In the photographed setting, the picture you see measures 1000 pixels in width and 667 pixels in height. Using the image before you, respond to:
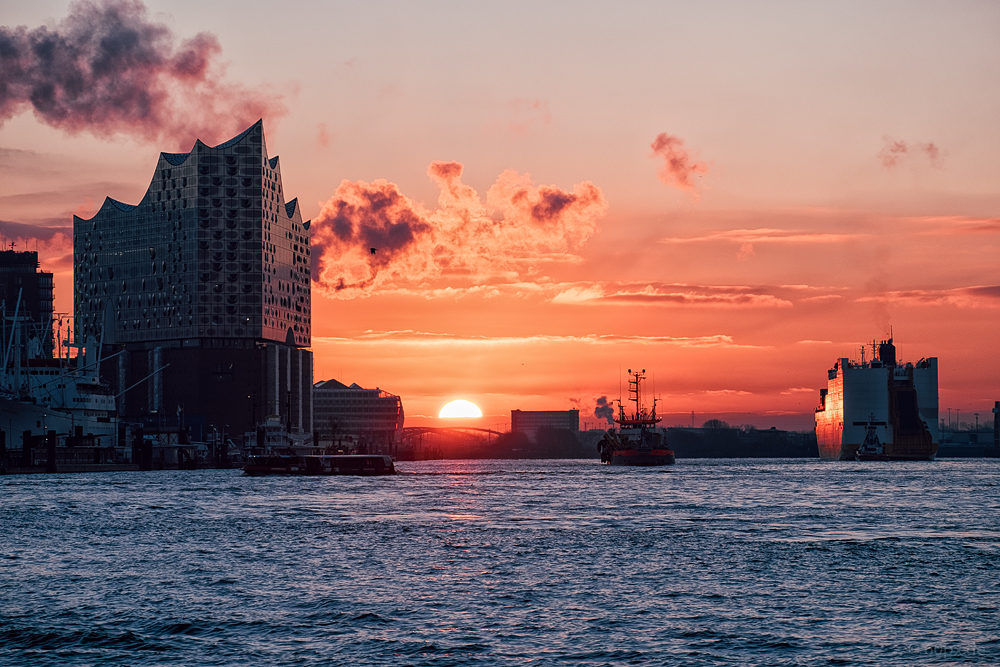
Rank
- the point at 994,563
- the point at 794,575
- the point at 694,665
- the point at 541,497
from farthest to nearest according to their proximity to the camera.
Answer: the point at 541,497
the point at 994,563
the point at 794,575
the point at 694,665

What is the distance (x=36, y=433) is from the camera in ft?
648

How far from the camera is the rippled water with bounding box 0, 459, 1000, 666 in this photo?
35.4m

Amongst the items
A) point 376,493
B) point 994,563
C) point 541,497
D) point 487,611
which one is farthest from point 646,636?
point 376,493

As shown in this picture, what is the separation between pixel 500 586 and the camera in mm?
48438

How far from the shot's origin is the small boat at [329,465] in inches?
7411

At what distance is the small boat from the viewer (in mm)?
188250

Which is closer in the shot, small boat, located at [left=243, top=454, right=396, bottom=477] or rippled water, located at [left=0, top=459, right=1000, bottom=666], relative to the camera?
rippled water, located at [left=0, top=459, right=1000, bottom=666]

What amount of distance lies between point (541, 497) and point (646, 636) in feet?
267

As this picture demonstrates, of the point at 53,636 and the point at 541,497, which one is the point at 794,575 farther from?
the point at 541,497

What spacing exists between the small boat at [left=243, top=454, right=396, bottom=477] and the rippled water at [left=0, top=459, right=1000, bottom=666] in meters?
93.2

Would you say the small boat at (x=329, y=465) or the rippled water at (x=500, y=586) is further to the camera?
the small boat at (x=329, y=465)

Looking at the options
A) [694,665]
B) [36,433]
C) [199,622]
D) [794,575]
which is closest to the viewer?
[694,665]

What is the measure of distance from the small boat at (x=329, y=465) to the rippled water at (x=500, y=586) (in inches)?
3670

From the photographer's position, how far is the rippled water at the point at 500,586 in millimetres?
35375
